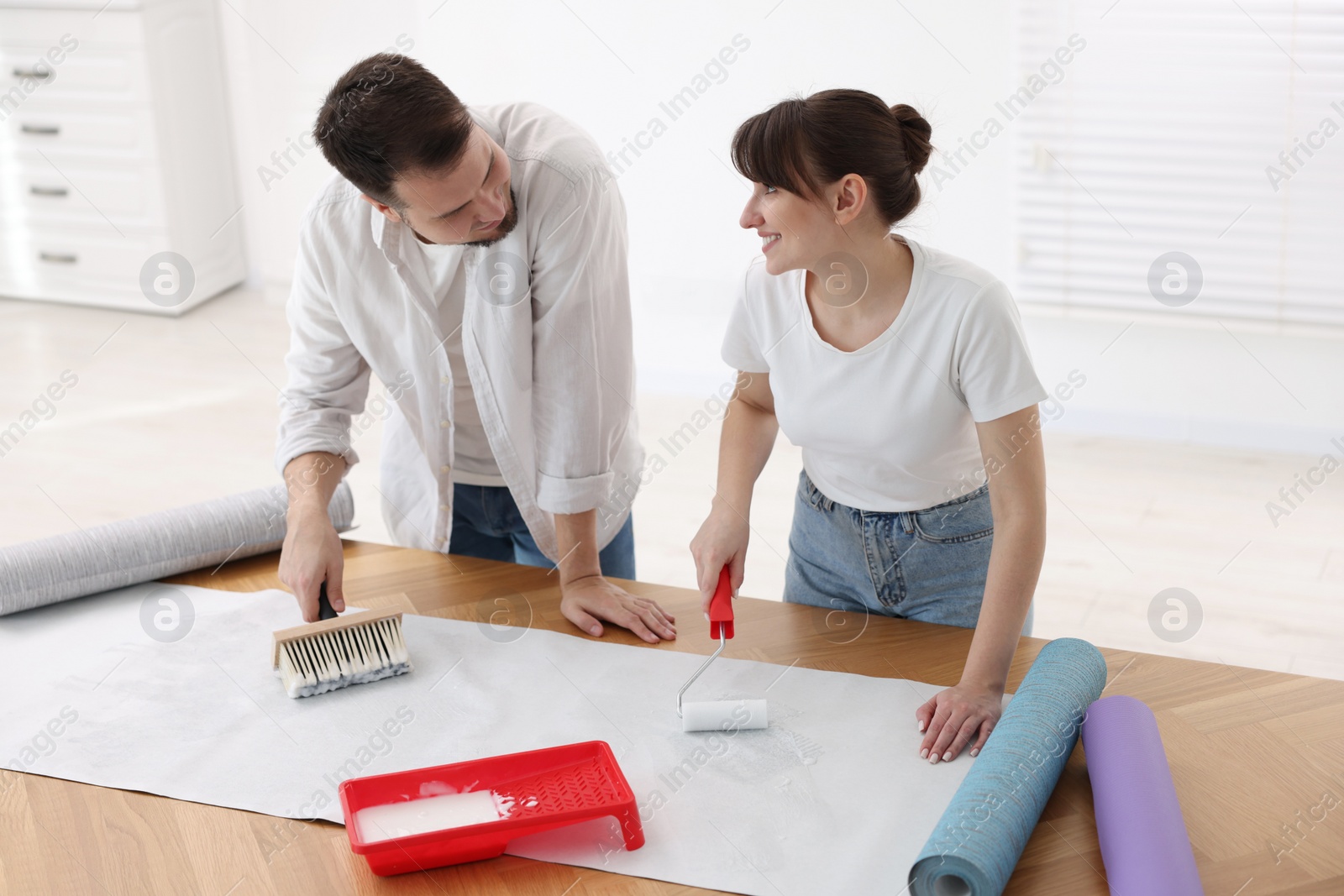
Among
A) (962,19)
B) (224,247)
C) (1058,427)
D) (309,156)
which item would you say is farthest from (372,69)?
(224,247)

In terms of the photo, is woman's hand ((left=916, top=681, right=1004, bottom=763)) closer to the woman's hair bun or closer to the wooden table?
the wooden table

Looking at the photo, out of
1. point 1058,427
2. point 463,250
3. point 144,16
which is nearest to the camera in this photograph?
point 463,250

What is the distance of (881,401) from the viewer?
1.34 m

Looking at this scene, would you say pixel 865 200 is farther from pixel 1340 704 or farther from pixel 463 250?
pixel 1340 704

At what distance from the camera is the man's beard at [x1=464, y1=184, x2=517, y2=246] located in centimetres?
140

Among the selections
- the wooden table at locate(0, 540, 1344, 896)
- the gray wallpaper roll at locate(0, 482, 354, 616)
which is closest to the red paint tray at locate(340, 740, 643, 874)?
the wooden table at locate(0, 540, 1344, 896)

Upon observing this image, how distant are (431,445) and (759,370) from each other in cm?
44

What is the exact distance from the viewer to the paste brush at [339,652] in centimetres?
128

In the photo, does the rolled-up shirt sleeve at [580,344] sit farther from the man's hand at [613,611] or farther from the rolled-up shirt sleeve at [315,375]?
the rolled-up shirt sleeve at [315,375]

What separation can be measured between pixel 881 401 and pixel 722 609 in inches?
11.6

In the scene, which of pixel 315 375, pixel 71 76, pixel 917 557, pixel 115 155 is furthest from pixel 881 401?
pixel 71 76

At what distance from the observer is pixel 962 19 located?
332cm

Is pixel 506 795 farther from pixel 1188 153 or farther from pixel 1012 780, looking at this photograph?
pixel 1188 153

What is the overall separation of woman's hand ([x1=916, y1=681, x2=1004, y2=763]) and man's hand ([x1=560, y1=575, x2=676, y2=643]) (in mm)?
320
